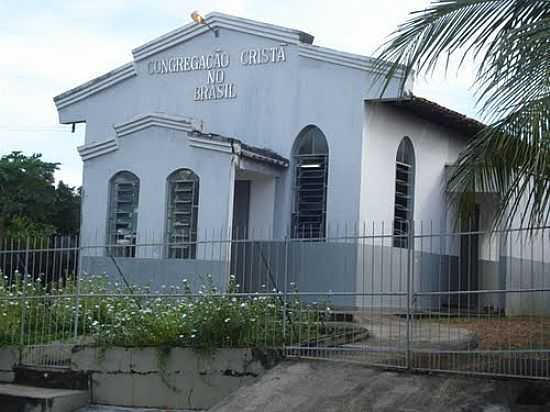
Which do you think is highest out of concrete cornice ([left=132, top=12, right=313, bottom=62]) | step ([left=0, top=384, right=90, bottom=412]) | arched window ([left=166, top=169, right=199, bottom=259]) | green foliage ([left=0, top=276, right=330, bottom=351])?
concrete cornice ([left=132, top=12, right=313, bottom=62])

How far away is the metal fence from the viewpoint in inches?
369

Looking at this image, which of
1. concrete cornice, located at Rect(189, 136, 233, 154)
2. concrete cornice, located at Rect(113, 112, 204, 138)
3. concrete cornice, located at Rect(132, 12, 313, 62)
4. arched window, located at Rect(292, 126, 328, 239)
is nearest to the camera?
concrete cornice, located at Rect(189, 136, 233, 154)

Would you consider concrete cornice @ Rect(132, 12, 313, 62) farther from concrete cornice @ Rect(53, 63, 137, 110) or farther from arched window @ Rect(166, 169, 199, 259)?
arched window @ Rect(166, 169, 199, 259)

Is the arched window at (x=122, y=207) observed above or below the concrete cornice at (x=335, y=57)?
below

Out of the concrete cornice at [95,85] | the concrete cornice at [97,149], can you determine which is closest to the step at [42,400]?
the concrete cornice at [97,149]

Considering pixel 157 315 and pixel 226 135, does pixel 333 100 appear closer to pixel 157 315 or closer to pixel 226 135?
pixel 226 135

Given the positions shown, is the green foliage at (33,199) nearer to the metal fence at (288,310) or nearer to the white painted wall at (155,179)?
the white painted wall at (155,179)

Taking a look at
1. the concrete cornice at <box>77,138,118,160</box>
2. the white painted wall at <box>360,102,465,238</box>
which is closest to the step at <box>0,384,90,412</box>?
the white painted wall at <box>360,102,465,238</box>

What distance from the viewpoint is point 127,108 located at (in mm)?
18891

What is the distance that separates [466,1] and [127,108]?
39.5ft

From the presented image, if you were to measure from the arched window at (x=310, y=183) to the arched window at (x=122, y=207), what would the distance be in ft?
9.87

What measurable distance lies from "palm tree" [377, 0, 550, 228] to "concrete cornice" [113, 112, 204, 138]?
855 cm

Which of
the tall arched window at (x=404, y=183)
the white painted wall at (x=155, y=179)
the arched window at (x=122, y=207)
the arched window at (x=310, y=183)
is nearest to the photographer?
the white painted wall at (x=155, y=179)

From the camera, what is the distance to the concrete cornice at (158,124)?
16391mm
